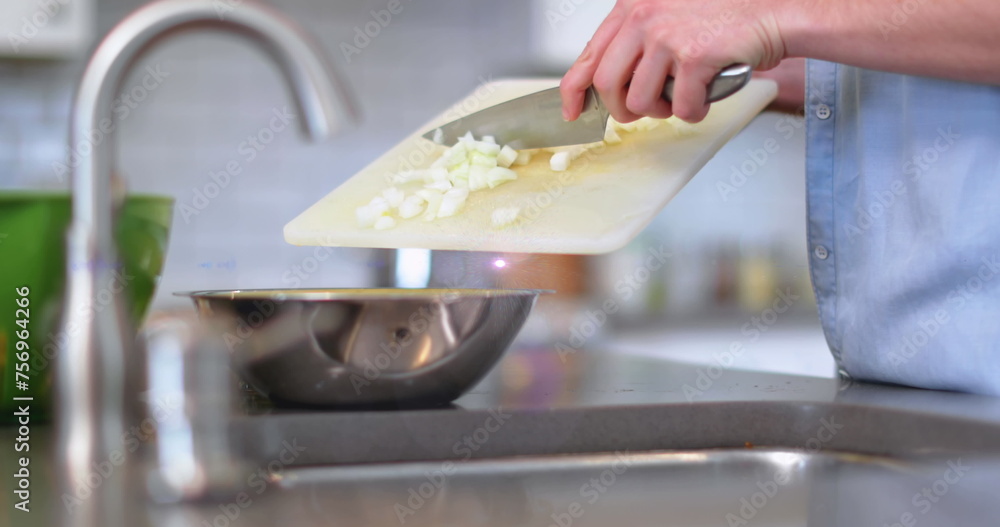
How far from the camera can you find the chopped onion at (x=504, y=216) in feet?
2.68

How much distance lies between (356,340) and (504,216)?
0.78 ft

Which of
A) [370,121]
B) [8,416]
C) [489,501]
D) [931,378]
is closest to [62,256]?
[8,416]

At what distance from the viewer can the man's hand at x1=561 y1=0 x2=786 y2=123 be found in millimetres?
729

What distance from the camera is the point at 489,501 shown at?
56 centimetres

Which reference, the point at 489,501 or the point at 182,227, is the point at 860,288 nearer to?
the point at 489,501

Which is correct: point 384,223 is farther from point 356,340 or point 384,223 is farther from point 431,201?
point 356,340

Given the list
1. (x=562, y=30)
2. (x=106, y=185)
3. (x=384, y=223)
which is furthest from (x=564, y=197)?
(x=562, y=30)

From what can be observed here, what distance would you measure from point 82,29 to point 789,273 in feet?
6.48

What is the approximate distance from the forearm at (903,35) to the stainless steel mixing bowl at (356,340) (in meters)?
0.32

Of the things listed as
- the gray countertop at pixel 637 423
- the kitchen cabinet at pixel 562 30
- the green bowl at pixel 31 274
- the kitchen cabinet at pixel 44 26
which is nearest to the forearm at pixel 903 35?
the gray countertop at pixel 637 423

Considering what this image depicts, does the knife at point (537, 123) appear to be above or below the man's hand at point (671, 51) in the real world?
below

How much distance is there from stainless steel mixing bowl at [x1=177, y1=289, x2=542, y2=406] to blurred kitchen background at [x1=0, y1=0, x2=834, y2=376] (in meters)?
1.16

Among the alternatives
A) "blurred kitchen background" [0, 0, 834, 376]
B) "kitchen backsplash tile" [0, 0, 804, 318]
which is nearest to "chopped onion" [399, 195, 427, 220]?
"blurred kitchen background" [0, 0, 834, 376]

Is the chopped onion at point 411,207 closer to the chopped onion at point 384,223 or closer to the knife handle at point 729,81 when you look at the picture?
the chopped onion at point 384,223
